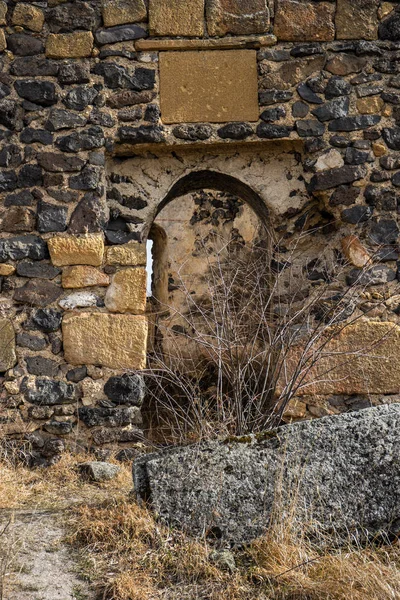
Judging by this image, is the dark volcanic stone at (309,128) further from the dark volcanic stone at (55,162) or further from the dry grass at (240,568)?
the dry grass at (240,568)

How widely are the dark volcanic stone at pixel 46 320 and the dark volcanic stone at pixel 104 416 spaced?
589 mm

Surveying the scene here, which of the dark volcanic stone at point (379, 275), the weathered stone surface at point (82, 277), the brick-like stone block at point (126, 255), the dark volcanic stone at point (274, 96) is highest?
the dark volcanic stone at point (274, 96)

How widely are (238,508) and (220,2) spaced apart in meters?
3.58

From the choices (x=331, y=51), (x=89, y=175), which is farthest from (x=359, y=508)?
(x=331, y=51)

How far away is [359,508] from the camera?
283 centimetres

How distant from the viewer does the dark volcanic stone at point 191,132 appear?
4.89 m

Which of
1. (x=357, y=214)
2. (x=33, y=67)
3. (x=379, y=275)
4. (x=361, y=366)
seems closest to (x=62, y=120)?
(x=33, y=67)

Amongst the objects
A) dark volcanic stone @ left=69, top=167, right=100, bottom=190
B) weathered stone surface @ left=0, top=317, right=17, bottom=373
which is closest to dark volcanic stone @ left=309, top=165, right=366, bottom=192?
dark volcanic stone @ left=69, top=167, right=100, bottom=190

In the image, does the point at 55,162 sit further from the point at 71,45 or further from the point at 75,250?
the point at 71,45

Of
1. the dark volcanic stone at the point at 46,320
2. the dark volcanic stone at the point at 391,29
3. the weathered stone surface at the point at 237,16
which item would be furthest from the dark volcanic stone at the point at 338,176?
the dark volcanic stone at the point at 46,320

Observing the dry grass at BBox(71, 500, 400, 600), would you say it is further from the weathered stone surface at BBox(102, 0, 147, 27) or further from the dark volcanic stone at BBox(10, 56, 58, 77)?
the weathered stone surface at BBox(102, 0, 147, 27)

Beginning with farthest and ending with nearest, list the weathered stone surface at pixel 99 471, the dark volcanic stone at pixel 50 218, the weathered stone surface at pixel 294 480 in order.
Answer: the dark volcanic stone at pixel 50 218
the weathered stone surface at pixel 99 471
the weathered stone surface at pixel 294 480

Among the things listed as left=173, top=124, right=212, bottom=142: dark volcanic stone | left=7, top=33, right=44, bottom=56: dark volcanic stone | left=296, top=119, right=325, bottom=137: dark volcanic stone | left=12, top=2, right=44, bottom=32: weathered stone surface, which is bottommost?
left=173, top=124, right=212, bottom=142: dark volcanic stone

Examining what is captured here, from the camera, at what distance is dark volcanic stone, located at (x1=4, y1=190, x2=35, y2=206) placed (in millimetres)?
4875
